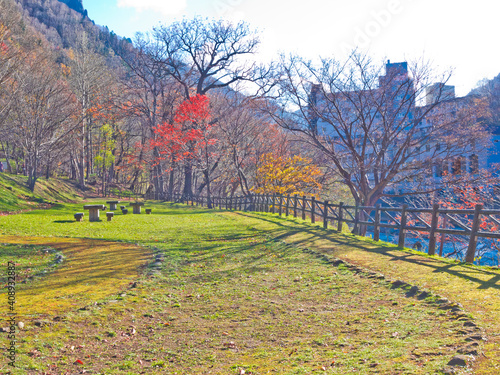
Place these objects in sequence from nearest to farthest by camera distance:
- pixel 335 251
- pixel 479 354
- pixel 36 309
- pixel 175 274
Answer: pixel 479 354
pixel 36 309
pixel 175 274
pixel 335 251

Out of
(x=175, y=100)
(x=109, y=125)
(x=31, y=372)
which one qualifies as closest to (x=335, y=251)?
(x=31, y=372)

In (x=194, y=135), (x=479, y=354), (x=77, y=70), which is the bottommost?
(x=479, y=354)

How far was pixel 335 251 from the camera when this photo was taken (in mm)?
11938

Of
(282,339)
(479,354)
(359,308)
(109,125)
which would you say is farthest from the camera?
(109,125)

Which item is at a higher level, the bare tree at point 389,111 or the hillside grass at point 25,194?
the bare tree at point 389,111

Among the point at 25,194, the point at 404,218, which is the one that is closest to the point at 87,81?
the point at 25,194

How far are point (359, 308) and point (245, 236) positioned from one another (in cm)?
917

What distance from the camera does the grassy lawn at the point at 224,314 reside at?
15.7 ft

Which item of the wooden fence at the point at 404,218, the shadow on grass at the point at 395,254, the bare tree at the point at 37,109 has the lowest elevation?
the shadow on grass at the point at 395,254

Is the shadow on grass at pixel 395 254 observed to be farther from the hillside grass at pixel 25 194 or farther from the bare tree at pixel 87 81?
the bare tree at pixel 87 81

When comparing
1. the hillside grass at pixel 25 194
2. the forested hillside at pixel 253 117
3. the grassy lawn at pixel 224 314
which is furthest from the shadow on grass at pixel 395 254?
the hillside grass at pixel 25 194

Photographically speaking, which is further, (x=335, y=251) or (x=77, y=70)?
(x=77, y=70)

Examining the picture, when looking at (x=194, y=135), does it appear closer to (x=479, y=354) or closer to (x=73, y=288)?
(x=73, y=288)

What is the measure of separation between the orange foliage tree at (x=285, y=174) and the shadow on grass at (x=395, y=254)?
51.9 feet
